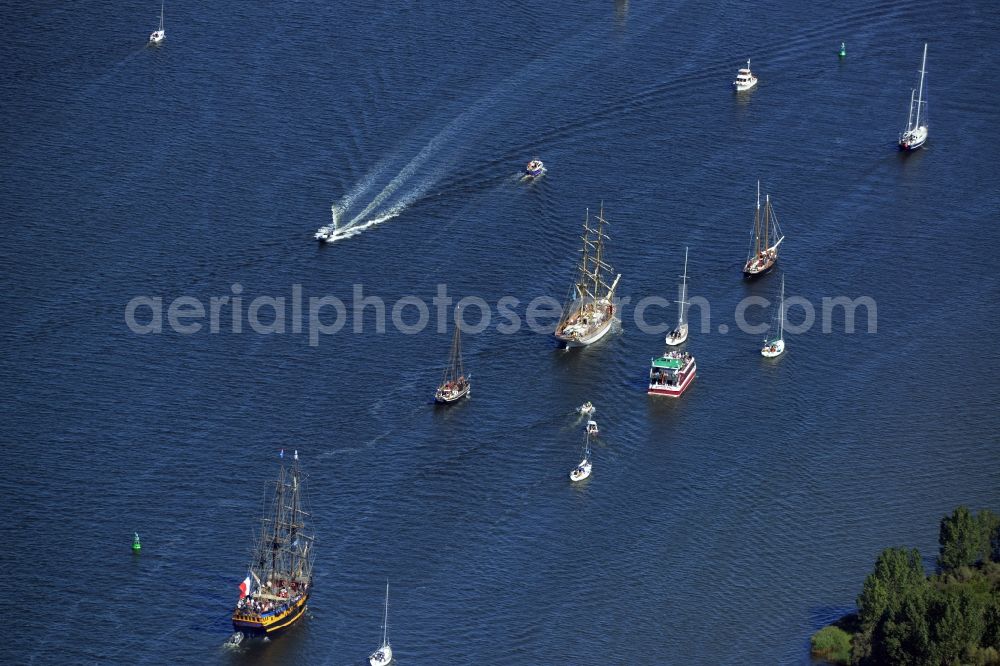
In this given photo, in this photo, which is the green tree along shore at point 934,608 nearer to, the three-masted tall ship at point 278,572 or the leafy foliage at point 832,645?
the leafy foliage at point 832,645

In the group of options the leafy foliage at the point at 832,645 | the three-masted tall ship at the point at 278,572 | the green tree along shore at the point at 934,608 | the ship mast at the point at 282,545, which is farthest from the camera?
the ship mast at the point at 282,545

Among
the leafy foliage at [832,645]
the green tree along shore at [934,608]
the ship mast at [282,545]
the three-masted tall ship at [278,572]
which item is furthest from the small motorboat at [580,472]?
the leafy foliage at [832,645]

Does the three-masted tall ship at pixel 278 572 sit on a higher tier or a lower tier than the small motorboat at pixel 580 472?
lower

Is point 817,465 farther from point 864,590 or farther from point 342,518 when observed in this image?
point 342,518

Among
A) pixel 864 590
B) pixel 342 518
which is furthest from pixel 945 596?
pixel 342 518

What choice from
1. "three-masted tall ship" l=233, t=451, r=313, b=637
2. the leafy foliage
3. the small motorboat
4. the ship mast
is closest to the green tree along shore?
the leafy foliage

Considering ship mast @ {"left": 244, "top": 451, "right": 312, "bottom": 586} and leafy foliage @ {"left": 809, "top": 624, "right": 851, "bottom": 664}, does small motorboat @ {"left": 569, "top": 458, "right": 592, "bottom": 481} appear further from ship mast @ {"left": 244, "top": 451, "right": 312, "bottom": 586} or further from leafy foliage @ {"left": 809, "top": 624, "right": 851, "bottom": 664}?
leafy foliage @ {"left": 809, "top": 624, "right": 851, "bottom": 664}

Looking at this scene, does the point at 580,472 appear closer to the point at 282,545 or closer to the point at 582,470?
the point at 582,470
